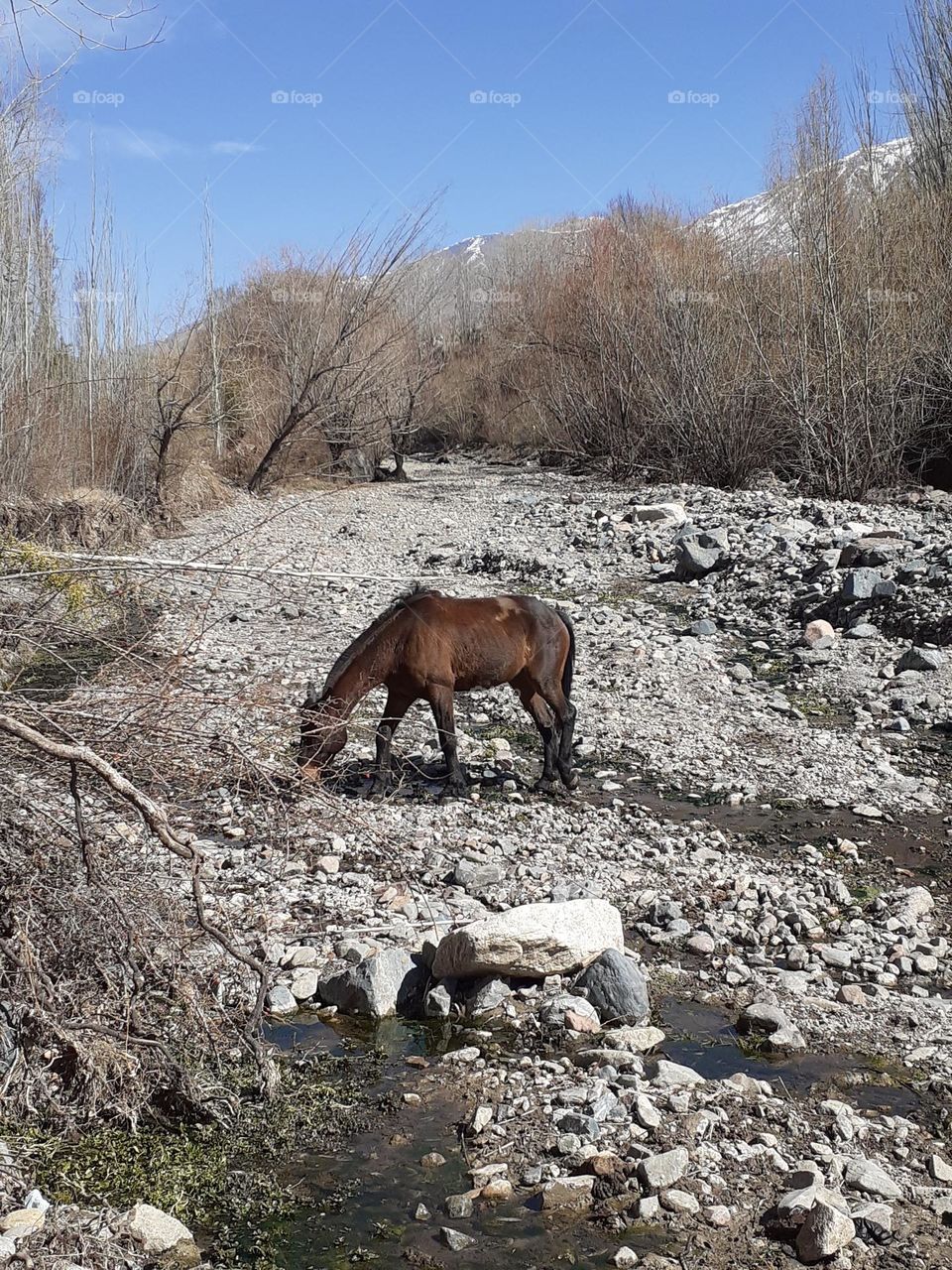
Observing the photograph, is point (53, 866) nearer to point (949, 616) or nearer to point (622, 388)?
point (949, 616)

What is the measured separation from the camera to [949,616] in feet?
35.4

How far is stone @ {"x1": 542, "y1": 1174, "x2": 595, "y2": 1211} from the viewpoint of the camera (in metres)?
3.60

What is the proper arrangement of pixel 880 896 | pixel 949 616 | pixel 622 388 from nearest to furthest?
pixel 880 896
pixel 949 616
pixel 622 388

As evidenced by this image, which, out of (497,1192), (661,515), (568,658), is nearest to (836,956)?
(497,1192)

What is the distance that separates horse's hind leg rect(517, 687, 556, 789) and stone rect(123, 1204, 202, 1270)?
4.59 meters

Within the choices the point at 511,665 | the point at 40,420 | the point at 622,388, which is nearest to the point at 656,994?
the point at 511,665

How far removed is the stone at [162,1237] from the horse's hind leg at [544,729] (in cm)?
459

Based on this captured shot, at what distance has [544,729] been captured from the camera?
25.7ft

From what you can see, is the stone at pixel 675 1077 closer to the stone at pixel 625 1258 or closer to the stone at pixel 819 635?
the stone at pixel 625 1258

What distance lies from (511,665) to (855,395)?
40.3 ft

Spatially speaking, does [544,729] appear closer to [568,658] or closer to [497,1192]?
[568,658]

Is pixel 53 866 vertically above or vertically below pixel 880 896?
above

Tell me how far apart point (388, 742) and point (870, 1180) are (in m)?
4.37

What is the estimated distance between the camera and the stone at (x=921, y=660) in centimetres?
1002
